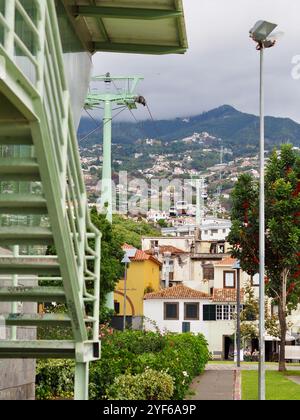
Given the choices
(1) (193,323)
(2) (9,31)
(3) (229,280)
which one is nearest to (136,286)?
(1) (193,323)

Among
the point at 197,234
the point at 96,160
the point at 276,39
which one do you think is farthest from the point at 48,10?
the point at 96,160

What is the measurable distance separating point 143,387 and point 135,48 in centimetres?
745

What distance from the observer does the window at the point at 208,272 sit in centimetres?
9051

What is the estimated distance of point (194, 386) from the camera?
31.0 metres

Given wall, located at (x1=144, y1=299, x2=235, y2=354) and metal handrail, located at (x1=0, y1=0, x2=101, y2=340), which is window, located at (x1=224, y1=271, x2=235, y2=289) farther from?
metal handrail, located at (x1=0, y1=0, x2=101, y2=340)

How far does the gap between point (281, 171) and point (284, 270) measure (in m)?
4.16

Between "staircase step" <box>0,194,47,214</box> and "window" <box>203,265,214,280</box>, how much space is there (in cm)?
7946

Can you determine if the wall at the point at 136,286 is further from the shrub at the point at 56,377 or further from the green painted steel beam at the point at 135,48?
the green painted steel beam at the point at 135,48

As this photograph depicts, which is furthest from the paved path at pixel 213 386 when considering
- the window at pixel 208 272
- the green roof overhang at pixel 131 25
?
the window at pixel 208 272

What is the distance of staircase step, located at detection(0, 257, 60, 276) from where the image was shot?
40.2 ft

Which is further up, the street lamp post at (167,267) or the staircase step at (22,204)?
the staircase step at (22,204)

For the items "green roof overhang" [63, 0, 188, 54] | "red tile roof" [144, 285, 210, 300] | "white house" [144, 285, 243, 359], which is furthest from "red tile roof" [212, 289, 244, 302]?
"green roof overhang" [63, 0, 188, 54]

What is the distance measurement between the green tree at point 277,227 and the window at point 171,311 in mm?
33840
